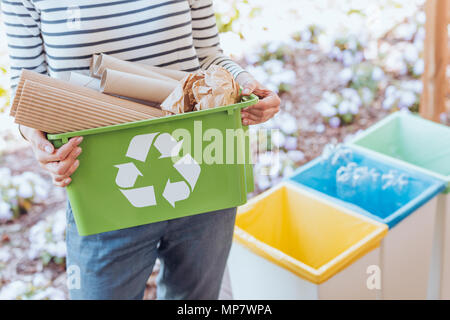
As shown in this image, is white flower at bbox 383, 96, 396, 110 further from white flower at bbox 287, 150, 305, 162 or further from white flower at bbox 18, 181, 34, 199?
white flower at bbox 18, 181, 34, 199

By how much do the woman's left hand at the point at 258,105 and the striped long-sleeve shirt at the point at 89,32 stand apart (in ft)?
0.63

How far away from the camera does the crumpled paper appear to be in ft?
3.60

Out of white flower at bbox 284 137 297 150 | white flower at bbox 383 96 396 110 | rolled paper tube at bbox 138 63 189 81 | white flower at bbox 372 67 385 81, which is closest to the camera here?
rolled paper tube at bbox 138 63 189 81

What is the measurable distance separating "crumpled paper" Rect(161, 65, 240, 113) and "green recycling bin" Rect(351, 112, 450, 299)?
3.40 ft

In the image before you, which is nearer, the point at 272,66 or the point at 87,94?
the point at 87,94

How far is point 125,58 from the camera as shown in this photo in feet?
4.04

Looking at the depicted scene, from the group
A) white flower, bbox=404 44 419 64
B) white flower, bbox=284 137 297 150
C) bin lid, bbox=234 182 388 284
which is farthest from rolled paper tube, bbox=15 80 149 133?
white flower, bbox=404 44 419 64

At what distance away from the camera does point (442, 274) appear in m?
1.98

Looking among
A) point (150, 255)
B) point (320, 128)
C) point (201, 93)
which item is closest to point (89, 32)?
point (201, 93)

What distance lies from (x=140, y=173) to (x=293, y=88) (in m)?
2.54

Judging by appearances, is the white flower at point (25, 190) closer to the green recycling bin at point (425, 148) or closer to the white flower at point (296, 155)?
the white flower at point (296, 155)

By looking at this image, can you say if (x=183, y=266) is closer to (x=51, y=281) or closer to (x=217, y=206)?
(x=217, y=206)

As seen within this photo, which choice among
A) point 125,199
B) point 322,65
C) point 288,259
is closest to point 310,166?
point 288,259

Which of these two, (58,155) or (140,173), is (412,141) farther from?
(58,155)
